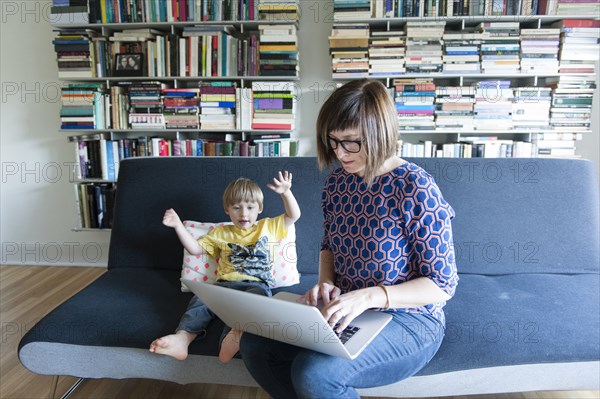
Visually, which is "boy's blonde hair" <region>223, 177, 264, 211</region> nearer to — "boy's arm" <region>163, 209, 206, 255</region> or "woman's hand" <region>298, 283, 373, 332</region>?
"boy's arm" <region>163, 209, 206, 255</region>

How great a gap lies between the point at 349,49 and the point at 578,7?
133 cm

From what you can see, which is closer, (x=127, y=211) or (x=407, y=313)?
(x=407, y=313)

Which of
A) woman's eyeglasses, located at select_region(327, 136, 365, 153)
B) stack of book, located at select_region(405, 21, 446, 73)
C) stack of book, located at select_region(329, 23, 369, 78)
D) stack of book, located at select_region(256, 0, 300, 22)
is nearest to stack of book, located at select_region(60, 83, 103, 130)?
stack of book, located at select_region(256, 0, 300, 22)

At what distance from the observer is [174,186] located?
1983 millimetres

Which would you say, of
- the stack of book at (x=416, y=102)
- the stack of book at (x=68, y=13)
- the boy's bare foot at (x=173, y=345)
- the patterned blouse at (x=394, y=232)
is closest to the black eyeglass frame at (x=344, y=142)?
the patterned blouse at (x=394, y=232)

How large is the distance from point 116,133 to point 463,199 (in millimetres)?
2431

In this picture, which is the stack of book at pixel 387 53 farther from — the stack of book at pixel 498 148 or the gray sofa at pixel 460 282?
the gray sofa at pixel 460 282

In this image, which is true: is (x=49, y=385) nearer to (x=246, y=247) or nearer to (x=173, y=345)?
(x=173, y=345)

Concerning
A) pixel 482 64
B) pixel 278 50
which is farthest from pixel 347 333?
pixel 482 64

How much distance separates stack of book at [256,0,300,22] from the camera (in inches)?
113

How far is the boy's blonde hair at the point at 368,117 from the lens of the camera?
1.15 metres

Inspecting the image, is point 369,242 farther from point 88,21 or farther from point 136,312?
point 88,21

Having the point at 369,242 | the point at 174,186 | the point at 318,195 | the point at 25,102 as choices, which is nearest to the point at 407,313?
the point at 369,242

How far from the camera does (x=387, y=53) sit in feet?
9.39
